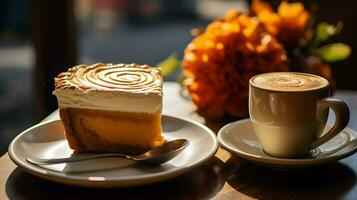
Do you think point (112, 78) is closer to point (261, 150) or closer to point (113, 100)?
point (113, 100)

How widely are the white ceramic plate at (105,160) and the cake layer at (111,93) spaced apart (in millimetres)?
78

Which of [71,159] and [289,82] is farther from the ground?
[289,82]

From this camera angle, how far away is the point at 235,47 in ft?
3.59

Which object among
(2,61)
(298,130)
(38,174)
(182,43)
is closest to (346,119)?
(298,130)

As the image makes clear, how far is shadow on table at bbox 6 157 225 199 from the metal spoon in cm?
3

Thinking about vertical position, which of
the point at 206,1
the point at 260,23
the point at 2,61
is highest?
the point at 260,23

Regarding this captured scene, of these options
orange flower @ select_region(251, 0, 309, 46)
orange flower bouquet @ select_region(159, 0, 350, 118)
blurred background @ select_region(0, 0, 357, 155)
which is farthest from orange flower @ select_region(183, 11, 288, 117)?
blurred background @ select_region(0, 0, 357, 155)

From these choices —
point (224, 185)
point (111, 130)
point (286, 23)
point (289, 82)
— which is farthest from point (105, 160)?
point (286, 23)

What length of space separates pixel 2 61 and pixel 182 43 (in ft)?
2.52

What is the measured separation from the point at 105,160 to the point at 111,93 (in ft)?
0.32

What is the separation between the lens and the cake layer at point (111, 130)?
86 cm

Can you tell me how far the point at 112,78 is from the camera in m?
0.90

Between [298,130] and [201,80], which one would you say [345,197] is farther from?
[201,80]

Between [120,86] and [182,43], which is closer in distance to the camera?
[120,86]
